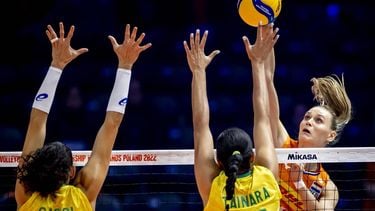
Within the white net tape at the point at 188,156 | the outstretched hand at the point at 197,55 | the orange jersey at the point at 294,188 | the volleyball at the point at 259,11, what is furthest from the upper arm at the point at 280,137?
the outstretched hand at the point at 197,55

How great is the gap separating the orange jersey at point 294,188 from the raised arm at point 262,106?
1.29m

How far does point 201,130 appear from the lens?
176 inches

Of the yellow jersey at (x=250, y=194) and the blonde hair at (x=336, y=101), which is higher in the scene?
the blonde hair at (x=336, y=101)

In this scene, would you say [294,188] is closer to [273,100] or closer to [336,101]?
[273,100]

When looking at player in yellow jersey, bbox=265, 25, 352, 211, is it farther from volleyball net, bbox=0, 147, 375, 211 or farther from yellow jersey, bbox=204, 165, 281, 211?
volleyball net, bbox=0, 147, 375, 211

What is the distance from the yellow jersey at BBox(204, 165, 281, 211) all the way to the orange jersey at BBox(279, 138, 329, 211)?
1.54 m

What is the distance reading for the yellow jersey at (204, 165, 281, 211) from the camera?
4070mm

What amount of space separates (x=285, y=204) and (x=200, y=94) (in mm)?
1636

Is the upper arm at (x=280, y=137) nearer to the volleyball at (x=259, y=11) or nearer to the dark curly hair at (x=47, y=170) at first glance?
the volleyball at (x=259, y=11)

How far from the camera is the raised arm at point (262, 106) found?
171 inches

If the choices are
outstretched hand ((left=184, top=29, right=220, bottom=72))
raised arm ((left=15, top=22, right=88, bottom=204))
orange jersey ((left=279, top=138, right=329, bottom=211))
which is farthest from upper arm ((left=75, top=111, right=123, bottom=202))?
orange jersey ((left=279, top=138, right=329, bottom=211))

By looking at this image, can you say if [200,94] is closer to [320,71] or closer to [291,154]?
[291,154]

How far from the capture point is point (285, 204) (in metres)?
5.80

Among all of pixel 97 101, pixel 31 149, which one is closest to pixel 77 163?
pixel 31 149
